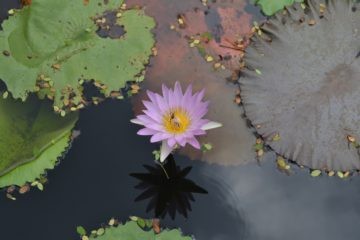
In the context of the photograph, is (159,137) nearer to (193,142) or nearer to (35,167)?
(193,142)

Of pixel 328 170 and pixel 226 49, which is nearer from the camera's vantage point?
pixel 328 170

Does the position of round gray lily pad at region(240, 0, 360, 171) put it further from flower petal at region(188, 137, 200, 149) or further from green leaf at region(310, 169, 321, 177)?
flower petal at region(188, 137, 200, 149)

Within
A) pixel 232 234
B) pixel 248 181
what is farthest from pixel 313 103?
pixel 232 234

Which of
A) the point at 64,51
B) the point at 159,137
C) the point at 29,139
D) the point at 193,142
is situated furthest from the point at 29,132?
the point at 193,142

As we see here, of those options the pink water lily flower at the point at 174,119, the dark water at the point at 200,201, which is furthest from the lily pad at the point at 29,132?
the pink water lily flower at the point at 174,119

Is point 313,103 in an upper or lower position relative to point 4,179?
upper

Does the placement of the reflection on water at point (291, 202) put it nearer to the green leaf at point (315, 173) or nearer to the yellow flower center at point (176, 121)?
the green leaf at point (315, 173)

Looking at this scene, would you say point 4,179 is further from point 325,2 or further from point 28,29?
point 325,2
